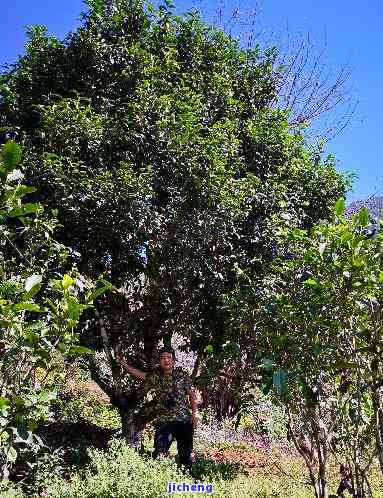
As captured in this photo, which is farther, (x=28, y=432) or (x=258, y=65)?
(x=258, y=65)

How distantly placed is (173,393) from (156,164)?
107 inches

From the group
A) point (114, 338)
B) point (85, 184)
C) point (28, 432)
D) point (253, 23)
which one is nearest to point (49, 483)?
point (114, 338)

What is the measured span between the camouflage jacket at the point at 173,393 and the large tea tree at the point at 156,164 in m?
0.50

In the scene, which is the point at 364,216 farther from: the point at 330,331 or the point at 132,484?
the point at 132,484

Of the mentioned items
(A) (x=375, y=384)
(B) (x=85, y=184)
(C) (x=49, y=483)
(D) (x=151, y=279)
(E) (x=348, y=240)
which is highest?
(B) (x=85, y=184)

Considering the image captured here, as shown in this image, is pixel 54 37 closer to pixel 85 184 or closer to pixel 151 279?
pixel 85 184

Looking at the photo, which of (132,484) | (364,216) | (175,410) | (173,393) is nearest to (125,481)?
(132,484)


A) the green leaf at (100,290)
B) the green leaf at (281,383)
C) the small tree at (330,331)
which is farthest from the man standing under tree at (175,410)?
A: the green leaf at (100,290)

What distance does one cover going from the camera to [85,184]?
217 inches

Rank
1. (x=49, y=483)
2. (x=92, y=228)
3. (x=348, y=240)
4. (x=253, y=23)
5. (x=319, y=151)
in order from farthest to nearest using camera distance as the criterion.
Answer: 1. (x=253, y=23)
2. (x=319, y=151)
3. (x=92, y=228)
4. (x=49, y=483)
5. (x=348, y=240)

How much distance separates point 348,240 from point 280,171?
449 cm

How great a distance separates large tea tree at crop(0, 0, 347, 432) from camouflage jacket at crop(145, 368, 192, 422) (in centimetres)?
50

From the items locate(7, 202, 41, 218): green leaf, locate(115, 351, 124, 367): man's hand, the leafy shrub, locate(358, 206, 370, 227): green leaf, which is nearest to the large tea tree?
locate(115, 351, 124, 367): man's hand

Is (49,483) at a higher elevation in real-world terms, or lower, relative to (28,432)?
lower
